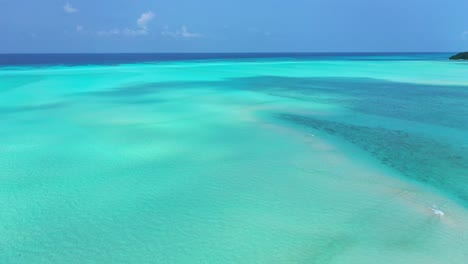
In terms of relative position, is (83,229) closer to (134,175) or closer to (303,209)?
(134,175)

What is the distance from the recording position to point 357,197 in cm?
470

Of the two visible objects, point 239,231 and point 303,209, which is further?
point 303,209

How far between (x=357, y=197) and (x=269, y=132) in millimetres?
3597

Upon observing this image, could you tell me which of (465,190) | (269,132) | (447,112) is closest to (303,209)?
(465,190)

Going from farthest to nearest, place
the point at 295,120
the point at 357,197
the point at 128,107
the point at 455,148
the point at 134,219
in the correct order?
1. the point at 128,107
2. the point at 295,120
3. the point at 455,148
4. the point at 357,197
5. the point at 134,219

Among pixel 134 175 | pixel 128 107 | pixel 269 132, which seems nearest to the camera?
pixel 134 175

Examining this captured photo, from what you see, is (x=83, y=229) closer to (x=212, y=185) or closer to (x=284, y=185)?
(x=212, y=185)

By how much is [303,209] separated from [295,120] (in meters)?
5.19

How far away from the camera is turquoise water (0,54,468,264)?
3607 mm

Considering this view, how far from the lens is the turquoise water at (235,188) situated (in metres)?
3.61

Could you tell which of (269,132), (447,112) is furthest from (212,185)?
(447,112)

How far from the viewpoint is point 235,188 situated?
16.7ft

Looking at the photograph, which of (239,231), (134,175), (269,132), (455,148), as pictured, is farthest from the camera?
(269,132)

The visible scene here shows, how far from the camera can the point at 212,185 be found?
520 cm
